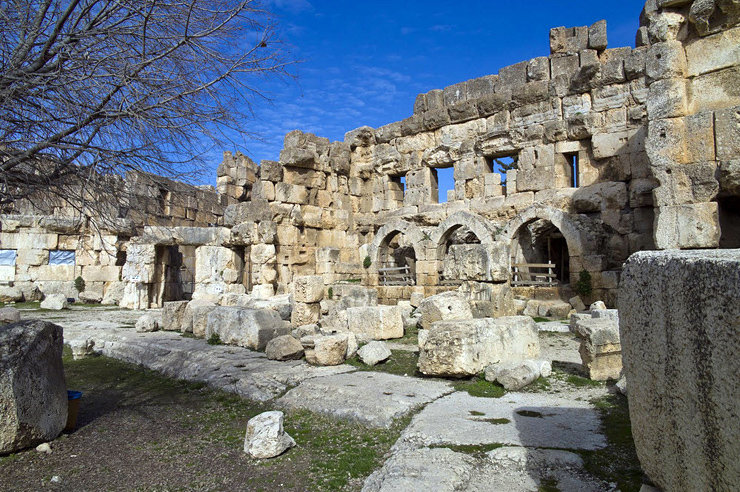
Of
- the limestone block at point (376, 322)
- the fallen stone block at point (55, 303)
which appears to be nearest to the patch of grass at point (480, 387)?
the limestone block at point (376, 322)

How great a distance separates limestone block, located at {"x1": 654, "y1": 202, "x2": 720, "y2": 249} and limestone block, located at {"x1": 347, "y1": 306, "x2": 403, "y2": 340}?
474cm

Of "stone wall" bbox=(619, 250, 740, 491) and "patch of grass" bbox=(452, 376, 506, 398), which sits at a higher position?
"stone wall" bbox=(619, 250, 740, 491)

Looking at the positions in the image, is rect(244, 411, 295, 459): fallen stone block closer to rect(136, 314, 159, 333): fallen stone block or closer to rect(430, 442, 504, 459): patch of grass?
rect(430, 442, 504, 459): patch of grass

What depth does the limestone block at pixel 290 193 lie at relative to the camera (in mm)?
16609

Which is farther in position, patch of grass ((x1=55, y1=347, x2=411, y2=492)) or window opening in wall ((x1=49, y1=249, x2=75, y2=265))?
window opening in wall ((x1=49, y1=249, x2=75, y2=265))

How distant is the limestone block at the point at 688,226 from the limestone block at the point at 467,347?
447cm

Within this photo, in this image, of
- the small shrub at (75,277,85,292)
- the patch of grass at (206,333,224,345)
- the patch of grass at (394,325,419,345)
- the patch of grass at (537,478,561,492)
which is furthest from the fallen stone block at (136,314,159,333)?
the patch of grass at (537,478,561,492)

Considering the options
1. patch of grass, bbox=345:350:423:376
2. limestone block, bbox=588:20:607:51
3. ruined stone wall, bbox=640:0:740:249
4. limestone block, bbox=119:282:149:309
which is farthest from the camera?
limestone block, bbox=119:282:149:309

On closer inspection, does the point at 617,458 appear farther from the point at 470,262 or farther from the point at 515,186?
the point at 515,186

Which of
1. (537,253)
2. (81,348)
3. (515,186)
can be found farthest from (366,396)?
(537,253)

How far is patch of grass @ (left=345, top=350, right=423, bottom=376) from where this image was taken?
614cm

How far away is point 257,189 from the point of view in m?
16.5

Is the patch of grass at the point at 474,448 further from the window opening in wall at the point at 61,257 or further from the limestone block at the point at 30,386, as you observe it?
the window opening in wall at the point at 61,257

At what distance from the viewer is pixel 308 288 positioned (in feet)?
32.9
